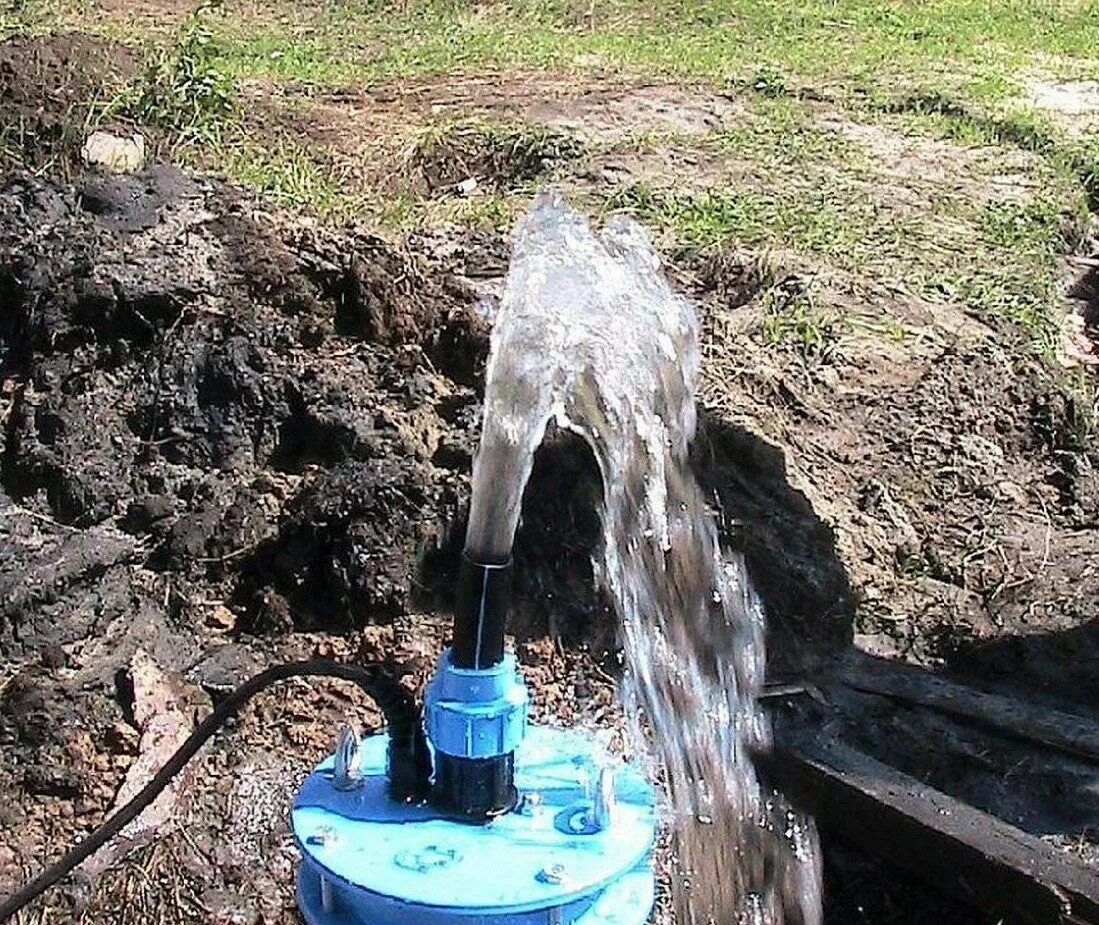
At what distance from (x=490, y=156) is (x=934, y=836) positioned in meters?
3.79

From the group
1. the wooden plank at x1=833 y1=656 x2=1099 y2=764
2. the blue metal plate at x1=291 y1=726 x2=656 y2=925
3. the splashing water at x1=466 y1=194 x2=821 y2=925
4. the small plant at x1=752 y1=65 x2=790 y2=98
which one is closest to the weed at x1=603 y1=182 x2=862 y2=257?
the splashing water at x1=466 y1=194 x2=821 y2=925

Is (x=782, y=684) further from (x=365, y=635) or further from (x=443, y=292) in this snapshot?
(x=443, y=292)

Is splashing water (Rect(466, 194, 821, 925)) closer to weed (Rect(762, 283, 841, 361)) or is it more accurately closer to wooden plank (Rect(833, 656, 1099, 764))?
wooden plank (Rect(833, 656, 1099, 764))

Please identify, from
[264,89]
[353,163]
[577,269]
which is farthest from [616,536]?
[264,89]

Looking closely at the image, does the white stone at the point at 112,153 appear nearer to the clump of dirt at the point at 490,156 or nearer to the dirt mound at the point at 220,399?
the dirt mound at the point at 220,399

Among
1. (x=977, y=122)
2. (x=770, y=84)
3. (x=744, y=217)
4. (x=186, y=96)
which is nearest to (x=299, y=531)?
(x=186, y=96)

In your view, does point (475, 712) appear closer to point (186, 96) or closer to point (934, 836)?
point (934, 836)

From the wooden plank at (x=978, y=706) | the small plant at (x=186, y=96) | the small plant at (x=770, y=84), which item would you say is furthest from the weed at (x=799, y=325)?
the small plant at (x=770, y=84)

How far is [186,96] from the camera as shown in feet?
17.6

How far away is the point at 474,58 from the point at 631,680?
539cm

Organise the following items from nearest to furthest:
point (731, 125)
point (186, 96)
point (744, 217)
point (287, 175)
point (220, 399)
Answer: point (220, 399)
point (287, 175)
point (186, 96)
point (744, 217)
point (731, 125)

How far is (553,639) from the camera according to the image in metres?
3.29

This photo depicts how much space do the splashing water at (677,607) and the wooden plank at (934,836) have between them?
0.29 feet

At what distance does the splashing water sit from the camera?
3.06 meters
